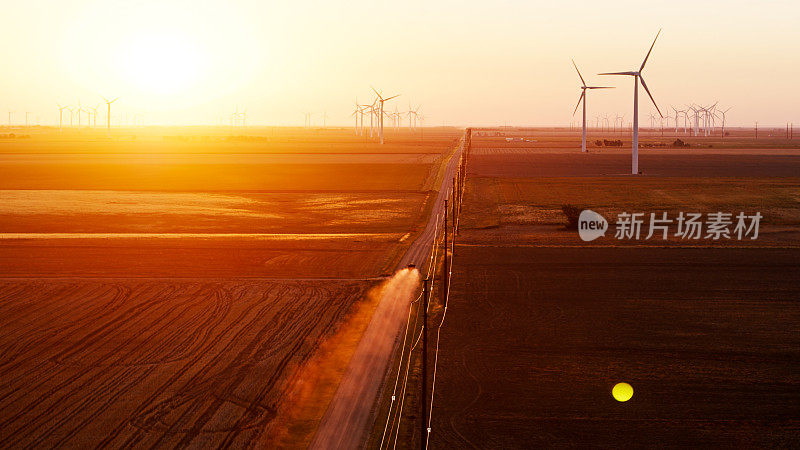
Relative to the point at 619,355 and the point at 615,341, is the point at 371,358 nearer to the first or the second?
the point at 619,355

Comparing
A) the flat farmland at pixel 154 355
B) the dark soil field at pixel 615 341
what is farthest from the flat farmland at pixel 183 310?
the dark soil field at pixel 615 341

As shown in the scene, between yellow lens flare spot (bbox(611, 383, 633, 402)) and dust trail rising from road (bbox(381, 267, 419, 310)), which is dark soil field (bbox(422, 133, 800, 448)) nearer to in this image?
yellow lens flare spot (bbox(611, 383, 633, 402))

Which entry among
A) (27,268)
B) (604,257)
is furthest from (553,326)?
(27,268)

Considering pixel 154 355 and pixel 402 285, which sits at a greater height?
pixel 402 285

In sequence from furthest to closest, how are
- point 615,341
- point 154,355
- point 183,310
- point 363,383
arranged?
1. point 183,310
2. point 615,341
3. point 154,355
4. point 363,383

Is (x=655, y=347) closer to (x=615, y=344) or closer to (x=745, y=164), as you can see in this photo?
(x=615, y=344)

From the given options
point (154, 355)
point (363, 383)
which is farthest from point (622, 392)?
point (154, 355)

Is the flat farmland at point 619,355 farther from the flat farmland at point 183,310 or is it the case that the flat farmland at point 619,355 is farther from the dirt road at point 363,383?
the flat farmland at point 183,310
